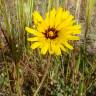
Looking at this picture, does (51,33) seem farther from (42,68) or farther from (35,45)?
(42,68)

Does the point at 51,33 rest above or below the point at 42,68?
above

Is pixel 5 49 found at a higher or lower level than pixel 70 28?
lower

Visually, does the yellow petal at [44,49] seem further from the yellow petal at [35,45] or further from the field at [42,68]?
the field at [42,68]

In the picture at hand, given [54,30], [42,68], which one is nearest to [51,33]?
[54,30]

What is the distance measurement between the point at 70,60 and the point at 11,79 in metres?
0.25

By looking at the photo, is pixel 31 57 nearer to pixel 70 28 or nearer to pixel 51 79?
pixel 51 79

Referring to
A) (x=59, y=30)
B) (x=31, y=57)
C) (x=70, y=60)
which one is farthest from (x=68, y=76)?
(x=59, y=30)

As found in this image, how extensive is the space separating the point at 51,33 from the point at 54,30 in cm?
3

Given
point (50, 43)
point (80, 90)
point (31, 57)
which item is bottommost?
point (80, 90)

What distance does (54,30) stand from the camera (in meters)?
1.06

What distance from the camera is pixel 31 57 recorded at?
4.56 feet

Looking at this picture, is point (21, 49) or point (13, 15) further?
point (13, 15)

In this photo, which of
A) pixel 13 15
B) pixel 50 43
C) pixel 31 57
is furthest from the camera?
pixel 13 15

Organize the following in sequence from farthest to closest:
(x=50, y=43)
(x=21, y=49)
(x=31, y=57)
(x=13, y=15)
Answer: (x=13, y=15) → (x=31, y=57) → (x=21, y=49) → (x=50, y=43)
